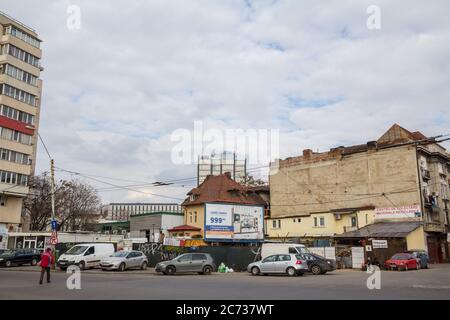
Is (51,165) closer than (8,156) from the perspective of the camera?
Yes

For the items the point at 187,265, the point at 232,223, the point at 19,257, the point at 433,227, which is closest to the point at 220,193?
the point at 232,223

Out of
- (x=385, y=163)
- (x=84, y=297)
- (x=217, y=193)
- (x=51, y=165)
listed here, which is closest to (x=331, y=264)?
(x=84, y=297)

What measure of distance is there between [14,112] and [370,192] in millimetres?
45494

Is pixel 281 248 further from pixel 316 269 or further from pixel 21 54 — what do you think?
pixel 21 54

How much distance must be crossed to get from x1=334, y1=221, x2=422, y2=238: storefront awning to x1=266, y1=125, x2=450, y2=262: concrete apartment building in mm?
136

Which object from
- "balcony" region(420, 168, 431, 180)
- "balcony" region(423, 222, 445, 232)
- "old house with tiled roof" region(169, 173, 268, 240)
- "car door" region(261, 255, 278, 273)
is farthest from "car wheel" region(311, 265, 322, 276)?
"balcony" region(420, 168, 431, 180)

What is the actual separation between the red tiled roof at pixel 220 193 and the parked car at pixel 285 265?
1059 inches

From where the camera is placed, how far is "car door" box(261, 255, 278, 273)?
28734 millimetres

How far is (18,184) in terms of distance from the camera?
57.7 meters

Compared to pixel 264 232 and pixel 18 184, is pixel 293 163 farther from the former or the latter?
pixel 18 184

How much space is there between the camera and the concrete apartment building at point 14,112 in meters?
56.3

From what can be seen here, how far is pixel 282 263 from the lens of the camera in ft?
92.8

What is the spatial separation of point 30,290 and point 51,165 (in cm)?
1955
